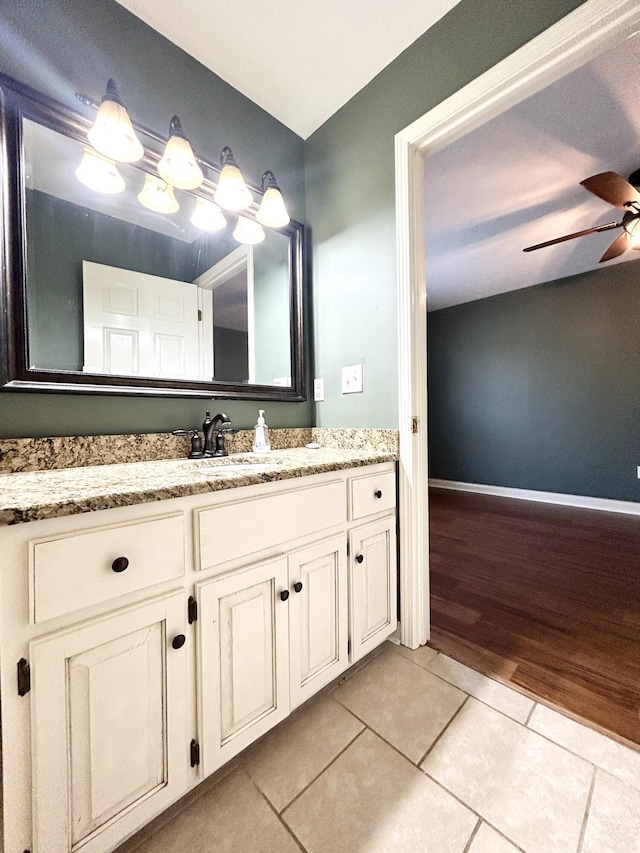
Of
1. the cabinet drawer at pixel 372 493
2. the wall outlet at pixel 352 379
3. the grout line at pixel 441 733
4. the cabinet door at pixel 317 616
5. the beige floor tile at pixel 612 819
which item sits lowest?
the grout line at pixel 441 733

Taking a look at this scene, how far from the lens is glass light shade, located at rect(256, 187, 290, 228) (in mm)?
1510

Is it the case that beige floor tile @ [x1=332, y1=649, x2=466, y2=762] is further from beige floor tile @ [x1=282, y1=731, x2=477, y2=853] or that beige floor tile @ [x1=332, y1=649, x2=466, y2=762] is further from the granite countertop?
the granite countertop

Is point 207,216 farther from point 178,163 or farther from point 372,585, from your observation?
point 372,585

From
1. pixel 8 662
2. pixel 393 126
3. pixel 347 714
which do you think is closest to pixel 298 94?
pixel 393 126

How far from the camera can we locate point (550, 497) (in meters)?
3.81

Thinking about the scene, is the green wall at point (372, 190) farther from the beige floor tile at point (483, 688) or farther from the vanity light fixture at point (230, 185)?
the beige floor tile at point (483, 688)

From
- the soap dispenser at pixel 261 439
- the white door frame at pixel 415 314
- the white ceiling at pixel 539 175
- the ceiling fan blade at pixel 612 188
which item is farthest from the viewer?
the ceiling fan blade at pixel 612 188

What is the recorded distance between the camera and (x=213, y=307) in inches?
57.3

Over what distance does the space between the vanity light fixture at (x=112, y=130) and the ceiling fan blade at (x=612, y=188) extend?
2.05 metres

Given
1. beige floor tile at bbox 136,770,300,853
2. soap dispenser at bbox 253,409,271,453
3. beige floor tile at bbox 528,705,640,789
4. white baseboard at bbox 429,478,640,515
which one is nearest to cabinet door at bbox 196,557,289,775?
beige floor tile at bbox 136,770,300,853

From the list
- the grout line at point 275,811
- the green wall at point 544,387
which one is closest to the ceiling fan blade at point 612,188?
the green wall at point 544,387

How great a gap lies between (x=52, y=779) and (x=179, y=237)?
1.60 m

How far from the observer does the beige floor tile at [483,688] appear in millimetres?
1113

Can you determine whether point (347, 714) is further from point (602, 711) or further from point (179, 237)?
point (179, 237)
